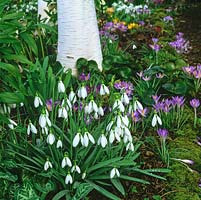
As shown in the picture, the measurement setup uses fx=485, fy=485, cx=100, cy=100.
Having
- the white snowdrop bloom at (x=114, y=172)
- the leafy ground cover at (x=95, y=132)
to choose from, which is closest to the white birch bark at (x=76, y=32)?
the leafy ground cover at (x=95, y=132)

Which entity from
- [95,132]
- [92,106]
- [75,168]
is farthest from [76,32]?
[75,168]

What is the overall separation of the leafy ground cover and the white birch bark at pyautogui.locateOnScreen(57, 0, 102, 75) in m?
0.13

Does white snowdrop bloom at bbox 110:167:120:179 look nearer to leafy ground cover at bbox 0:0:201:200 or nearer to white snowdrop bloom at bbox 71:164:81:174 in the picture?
leafy ground cover at bbox 0:0:201:200

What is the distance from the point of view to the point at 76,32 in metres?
4.30

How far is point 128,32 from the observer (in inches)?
242

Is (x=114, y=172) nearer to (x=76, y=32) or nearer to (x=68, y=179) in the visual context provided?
(x=68, y=179)

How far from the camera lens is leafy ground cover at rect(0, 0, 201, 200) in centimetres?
275

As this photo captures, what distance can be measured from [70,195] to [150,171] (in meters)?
0.53

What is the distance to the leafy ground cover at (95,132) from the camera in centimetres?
275

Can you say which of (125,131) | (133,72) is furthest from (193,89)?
(125,131)

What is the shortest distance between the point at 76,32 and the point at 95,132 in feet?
5.11

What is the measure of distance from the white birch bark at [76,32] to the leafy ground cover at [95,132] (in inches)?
5.0

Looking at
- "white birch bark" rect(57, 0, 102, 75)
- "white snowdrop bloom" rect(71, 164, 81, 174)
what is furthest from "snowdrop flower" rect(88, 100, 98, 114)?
"white birch bark" rect(57, 0, 102, 75)

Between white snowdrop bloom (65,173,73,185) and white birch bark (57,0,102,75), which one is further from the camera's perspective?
white birch bark (57,0,102,75)
